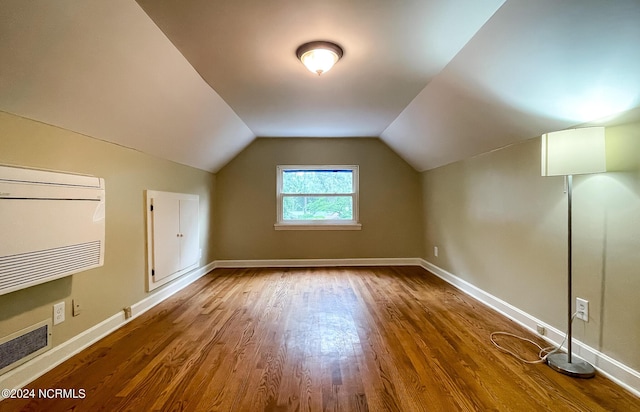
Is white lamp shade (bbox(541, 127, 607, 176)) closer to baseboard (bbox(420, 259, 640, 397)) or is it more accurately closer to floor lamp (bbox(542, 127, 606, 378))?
floor lamp (bbox(542, 127, 606, 378))

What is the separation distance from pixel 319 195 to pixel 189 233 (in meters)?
2.13

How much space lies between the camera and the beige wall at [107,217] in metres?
1.63

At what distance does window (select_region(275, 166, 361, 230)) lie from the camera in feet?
16.0

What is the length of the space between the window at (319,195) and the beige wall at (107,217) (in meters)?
1.91

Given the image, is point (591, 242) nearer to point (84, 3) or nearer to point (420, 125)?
point (420, 125)

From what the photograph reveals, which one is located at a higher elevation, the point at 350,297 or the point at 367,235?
the point at 367,235

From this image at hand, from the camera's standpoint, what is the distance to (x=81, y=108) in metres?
1.88

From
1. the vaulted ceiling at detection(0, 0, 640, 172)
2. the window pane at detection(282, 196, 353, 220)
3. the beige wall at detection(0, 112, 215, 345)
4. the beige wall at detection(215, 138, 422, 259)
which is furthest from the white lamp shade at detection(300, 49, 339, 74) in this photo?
the window pane at detection(282, 196, 353, 220)

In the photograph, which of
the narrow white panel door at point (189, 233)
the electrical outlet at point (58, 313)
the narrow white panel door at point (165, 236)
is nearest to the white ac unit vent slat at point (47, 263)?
the electrical outlet at point (58, 313)

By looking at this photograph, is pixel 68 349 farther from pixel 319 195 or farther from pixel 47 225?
pixel 319 195

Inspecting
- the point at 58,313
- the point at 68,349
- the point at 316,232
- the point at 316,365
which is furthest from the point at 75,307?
the point at 316,232

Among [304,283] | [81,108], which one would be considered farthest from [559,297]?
[81,108]

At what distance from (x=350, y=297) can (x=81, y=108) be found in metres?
2.85

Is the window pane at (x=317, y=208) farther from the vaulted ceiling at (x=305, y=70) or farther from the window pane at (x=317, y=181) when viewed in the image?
the vaulted ceiling at (x=305, y=70)
